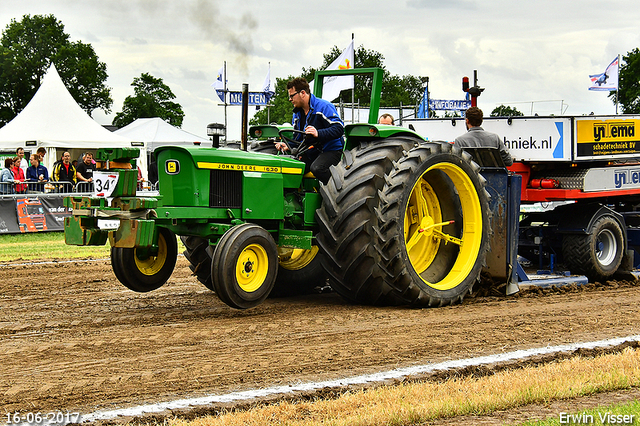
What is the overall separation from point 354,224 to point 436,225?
1.22m

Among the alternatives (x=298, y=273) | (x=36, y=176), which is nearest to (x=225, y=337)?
(x=298, y=273)

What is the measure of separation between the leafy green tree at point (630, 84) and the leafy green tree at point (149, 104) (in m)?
40.3

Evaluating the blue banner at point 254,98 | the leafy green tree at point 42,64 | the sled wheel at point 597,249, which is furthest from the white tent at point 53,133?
the leafy green tree at point 42,64

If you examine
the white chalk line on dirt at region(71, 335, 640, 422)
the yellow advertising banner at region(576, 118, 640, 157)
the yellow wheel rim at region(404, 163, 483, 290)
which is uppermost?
the yellow advertising banner at region(576, 118, 640, 157)

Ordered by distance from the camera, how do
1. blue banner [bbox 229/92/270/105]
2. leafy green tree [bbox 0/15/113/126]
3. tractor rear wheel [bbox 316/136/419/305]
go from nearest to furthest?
tractor rear wheel [bbox 316/136/419/305] → blue banner [bbox 229/92/270/105] → leafy green tree [bbox 0/15/113/126]

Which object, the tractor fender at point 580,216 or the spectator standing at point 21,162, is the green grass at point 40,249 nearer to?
the spectator standing at point 21,162

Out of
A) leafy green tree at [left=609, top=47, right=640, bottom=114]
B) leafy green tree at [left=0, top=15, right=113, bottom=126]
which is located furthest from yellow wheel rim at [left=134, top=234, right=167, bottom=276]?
leafy green tree at [left=609, top=47, right=640, bottom=114]

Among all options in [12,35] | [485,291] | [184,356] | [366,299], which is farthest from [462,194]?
[12,35]

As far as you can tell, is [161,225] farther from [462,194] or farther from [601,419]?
[601,419]

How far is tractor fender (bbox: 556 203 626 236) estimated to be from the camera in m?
8.64

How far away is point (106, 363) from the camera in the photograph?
15.6 ft

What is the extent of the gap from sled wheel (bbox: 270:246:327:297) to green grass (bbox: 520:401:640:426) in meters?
4.21

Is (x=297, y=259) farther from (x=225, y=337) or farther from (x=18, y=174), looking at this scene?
(x=18, y=174)

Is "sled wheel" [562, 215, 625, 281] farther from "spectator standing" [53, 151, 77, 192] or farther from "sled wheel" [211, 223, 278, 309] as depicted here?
"spectator standing" [53, 151, 77, 192]
